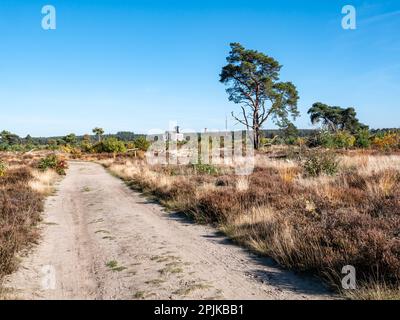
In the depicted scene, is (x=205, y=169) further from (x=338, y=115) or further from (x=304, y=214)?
(x=338, y=115)

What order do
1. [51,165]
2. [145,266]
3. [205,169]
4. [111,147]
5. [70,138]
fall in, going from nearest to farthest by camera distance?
1. [145,266]
2. [205,169]
3. [51,165]
4. [111,147]
5. [70,138]

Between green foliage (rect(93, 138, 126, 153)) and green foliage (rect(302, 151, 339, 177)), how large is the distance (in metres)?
47.0

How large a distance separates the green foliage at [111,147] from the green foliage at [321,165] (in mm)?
47019

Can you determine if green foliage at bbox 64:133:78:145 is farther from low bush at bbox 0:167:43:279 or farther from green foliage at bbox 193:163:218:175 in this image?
low bush at bbox 0:167:43:279

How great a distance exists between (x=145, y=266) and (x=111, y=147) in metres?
57.1

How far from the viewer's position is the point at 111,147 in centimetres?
6128

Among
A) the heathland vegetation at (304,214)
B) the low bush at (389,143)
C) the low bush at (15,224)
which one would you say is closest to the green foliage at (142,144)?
the low bush at (389,143)

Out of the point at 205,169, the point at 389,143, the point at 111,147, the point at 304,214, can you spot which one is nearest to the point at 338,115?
the point at 389,143

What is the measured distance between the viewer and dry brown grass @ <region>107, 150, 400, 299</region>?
5.26 meters

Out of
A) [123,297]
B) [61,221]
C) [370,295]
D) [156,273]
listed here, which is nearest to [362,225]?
[370,295]

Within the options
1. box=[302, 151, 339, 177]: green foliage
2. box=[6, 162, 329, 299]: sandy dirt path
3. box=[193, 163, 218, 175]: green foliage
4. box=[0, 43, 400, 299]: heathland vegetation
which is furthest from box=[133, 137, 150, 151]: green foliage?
box=[6, 162, 329, 299]: sandy dirt path

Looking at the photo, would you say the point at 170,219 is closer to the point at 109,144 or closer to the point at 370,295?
the point at 370,295

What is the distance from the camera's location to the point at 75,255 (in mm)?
7285

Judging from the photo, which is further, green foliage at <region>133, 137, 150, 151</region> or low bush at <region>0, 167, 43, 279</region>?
green foliage at <region>133, 137, 150, 151</region>
